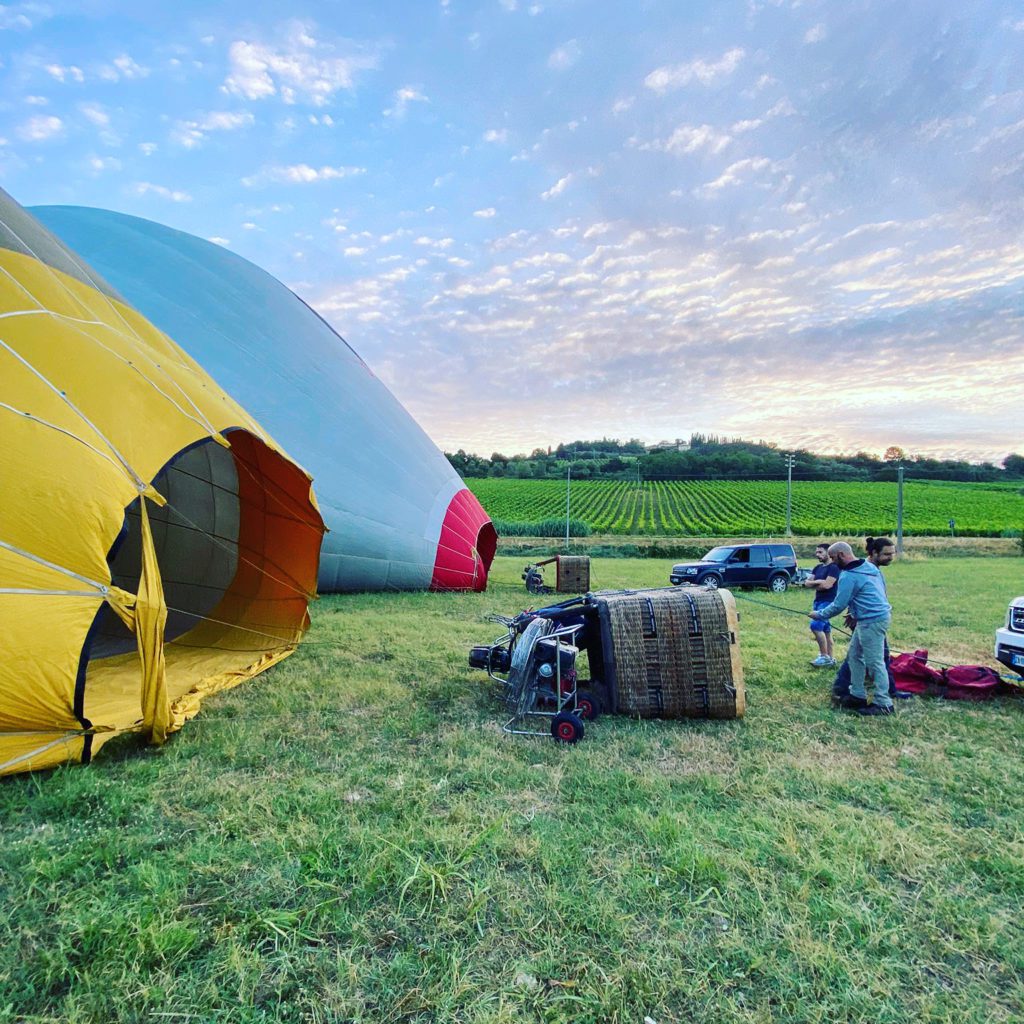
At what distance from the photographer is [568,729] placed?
12.7 feet

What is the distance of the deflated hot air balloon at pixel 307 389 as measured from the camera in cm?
884

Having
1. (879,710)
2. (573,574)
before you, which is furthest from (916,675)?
→ (573,574)

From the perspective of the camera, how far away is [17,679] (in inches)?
122

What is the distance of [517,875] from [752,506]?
163ft

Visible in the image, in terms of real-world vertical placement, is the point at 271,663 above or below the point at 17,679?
below

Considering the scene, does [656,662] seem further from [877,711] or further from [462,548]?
[462,548]

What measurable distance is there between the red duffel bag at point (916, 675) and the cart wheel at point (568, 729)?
3159 millimetres

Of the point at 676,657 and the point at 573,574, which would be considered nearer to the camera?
the point at 676,657

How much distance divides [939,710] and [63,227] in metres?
12.4

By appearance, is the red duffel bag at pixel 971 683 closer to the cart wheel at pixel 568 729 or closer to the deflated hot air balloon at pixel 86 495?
the cart wheel at pixel 568 729

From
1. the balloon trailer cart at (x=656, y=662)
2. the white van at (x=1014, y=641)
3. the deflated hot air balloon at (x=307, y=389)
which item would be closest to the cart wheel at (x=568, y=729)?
the balloon trailer cart at (x=656, y=662)

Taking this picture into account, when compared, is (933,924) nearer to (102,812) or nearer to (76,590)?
(102,812)

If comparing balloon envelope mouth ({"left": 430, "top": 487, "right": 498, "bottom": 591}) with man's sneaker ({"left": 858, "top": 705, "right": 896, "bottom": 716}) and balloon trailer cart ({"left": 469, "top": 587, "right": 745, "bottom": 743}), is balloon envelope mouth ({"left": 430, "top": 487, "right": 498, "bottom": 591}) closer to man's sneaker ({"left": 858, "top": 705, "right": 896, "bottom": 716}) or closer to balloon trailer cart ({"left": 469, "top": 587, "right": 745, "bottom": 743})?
balloon trailer cart ({"left": 469, "top": 587, "right": 745, "bottom": 743})

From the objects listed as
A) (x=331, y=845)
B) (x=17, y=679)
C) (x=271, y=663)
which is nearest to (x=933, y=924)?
(x=331, y=845)
